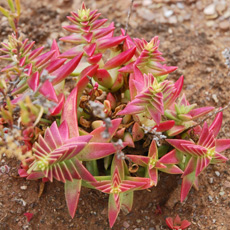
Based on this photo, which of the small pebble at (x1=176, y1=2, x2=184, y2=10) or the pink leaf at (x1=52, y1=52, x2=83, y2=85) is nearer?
the pink leaf at (x1=52, y1=52, x2=83, y2=85)

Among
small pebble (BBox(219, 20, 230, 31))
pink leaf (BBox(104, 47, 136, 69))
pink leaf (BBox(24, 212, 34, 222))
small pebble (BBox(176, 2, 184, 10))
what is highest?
pink leaf (BBox(104, 47, 136, 69))

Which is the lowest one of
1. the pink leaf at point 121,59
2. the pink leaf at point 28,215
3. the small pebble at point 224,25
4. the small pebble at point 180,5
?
the pink leaf at point 28,215

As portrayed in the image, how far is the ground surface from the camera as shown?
65.5 inches

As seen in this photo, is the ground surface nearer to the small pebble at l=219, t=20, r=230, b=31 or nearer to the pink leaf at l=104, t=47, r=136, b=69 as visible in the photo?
the small pebble at l=219, t=20, r=230, b=31

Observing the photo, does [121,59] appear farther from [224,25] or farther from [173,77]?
[224,25]

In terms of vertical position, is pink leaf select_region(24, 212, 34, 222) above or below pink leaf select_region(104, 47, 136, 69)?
below

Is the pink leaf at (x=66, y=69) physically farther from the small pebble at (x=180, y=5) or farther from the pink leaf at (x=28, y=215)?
the small pebble at (x=180, y=5)

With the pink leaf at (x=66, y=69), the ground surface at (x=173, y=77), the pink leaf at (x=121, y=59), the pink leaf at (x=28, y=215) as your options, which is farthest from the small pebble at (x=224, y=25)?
the pink leaf at (x=28, y=215)

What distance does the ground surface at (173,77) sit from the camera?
166 centimetres

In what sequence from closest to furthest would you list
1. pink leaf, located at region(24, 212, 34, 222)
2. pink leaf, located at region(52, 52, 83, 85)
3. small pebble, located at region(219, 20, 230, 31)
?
pink leaf, located at region(52, 52, 83, 85) < pink leaf, located at region(24, 212, 34, 222) < small pebble, located at region(219, 20, 230, 31)

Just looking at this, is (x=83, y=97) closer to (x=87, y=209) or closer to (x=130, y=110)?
(x=130, y=110)

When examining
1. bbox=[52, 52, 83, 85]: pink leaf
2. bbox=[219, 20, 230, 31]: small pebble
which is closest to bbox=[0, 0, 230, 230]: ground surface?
bbox=[219, 20, 230, 31]: small pebble

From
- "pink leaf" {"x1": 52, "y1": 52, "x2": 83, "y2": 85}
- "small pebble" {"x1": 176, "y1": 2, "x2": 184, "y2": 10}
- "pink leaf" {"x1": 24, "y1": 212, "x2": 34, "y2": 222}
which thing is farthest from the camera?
"small pebble" {"x1": 176, "y1": 2, "x2": 184, "y2": 10}

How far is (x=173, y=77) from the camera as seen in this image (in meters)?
2.21
